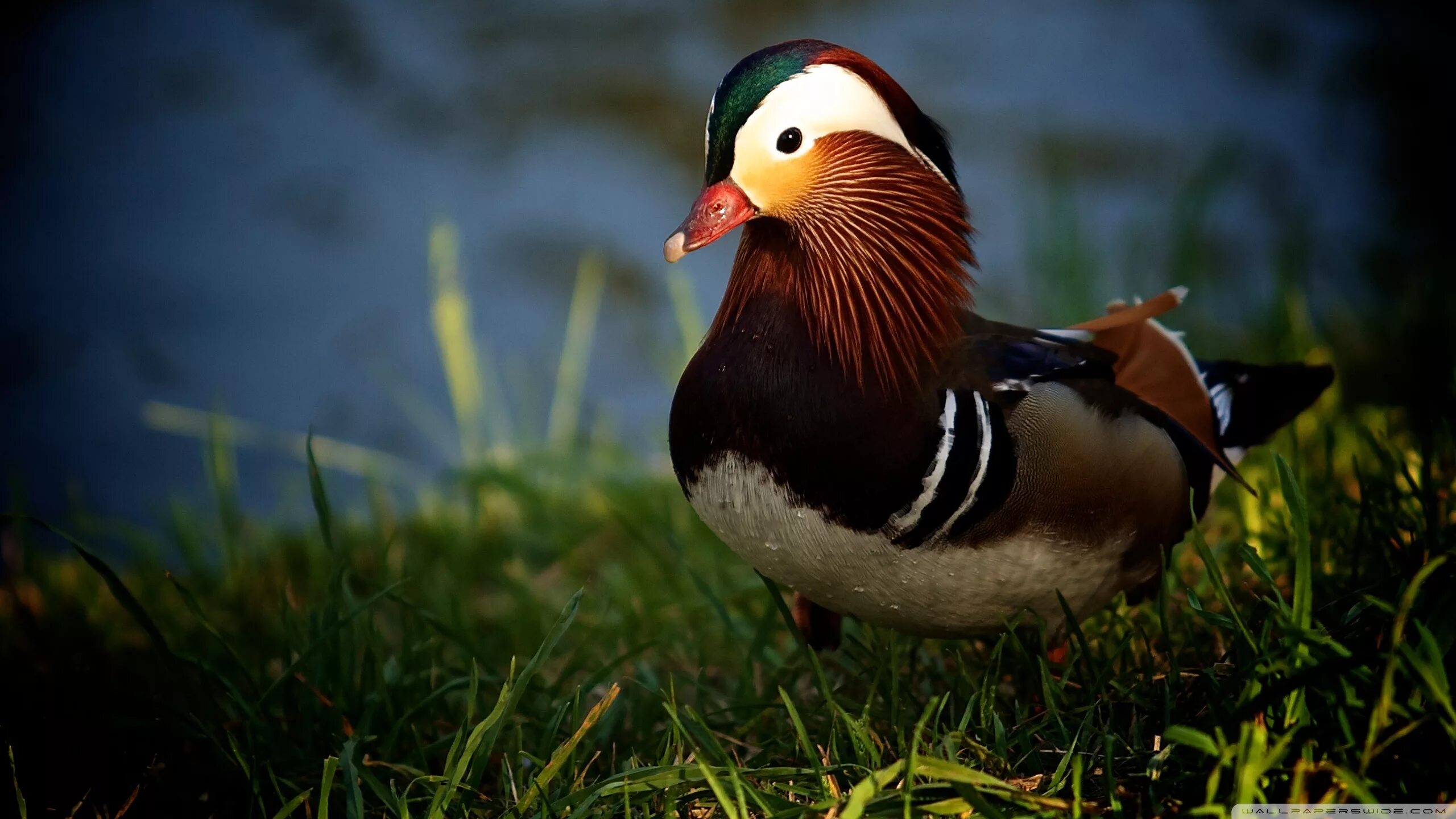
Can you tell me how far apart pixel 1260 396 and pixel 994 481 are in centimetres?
82

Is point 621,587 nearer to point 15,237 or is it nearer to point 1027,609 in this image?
point 1027,609

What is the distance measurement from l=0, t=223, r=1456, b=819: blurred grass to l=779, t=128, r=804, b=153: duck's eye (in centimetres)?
68

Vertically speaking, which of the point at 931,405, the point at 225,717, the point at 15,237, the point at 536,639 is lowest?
the point at 536,639

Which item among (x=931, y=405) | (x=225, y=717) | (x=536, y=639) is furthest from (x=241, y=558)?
(x=931, y=405)

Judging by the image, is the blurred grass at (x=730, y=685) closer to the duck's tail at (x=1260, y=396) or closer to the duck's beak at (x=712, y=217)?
the duck's tail at (x=1260, y=396)

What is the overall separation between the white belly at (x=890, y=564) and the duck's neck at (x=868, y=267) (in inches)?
8.5

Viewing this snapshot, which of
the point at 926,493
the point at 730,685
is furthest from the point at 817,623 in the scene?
the point at 926,493

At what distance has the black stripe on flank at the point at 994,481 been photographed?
1.59 m

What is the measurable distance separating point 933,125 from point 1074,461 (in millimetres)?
562

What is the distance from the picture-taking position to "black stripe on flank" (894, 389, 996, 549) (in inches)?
62.0

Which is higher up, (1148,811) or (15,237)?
(15,237)

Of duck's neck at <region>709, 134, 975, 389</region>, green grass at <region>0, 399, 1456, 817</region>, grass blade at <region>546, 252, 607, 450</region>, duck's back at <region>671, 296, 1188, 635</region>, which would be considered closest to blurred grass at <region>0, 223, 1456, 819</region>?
green grass at <region>0, 399, 1456, 817</region>

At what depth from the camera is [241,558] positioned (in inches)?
116

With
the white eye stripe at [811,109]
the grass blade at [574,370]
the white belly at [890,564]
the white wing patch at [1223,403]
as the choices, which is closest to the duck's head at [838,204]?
the white eye stripe at [811,109]
